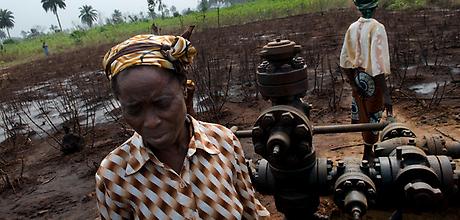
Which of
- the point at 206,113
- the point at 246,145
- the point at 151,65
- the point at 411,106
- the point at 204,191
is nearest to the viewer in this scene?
the point at 151,65

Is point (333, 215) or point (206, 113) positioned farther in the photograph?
point (206, 113)

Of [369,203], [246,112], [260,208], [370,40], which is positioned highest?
[370,40]

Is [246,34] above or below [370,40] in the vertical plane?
below

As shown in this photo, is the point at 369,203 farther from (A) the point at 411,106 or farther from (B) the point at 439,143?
(A) the point at 411,106

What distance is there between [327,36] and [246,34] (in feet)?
14.2

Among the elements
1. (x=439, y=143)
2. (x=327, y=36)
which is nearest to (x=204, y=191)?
(x=439, y=143)

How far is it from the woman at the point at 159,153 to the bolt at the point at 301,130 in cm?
26

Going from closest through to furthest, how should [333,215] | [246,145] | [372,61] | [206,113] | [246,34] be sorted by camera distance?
1. [333,215]
2. [372,61]
3. [246,145]
4. [206,113]
5. [246,34]

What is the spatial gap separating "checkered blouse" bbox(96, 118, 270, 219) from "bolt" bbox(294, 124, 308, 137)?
259 mm

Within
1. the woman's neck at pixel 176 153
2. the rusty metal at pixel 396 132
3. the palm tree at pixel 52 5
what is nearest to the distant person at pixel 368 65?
the rusty metal at pixel 396 132

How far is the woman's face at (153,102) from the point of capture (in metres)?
1.15

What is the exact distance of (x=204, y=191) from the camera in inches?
50.8

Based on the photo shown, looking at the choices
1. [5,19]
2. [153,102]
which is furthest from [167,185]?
[5,19]

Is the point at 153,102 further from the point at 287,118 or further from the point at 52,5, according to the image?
the point at 52,5
